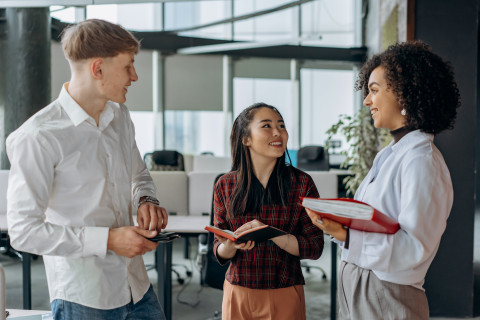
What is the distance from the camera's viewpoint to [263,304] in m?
1.73

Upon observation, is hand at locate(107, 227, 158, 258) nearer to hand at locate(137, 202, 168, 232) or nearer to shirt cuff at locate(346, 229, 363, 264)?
hand at locate(137, 202, 168, 232)

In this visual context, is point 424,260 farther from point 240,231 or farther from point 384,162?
point 240,231

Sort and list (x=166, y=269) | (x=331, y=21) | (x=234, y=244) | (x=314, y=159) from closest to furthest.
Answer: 1. (x=234, y=244)
2. (x=166, y=269)
3. (x=314, y=159)
4. (x=331, y=21)

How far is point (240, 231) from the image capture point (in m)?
1.61

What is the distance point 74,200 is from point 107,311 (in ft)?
1.12

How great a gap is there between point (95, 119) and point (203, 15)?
8.98 metres

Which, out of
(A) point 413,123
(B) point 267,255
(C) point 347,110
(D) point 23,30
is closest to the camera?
(A) point 413,123

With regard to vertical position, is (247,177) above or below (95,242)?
above

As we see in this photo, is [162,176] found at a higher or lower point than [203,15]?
lower

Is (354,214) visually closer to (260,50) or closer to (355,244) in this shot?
(355,244)

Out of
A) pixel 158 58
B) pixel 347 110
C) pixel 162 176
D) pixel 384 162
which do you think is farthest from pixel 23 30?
pixel 347 110

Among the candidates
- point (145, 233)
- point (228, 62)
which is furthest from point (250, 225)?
point (228, 62)

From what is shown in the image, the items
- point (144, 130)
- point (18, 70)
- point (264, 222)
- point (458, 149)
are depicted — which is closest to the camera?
point (264, 222)

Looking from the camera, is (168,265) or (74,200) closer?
(74,200)
